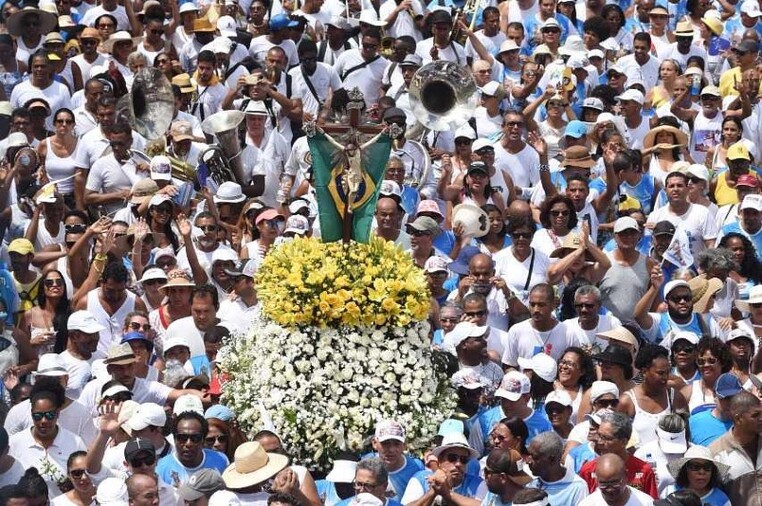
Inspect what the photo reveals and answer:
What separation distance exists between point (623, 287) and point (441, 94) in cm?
267

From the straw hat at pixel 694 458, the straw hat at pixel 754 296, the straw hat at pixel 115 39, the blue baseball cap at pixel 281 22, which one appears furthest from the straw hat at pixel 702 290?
the straw hat at pixel 115 39

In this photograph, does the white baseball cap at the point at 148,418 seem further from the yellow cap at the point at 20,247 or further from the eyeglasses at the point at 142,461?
the yellow cap at the point at 20,247

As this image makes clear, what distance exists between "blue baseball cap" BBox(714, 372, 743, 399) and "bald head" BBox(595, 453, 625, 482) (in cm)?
175

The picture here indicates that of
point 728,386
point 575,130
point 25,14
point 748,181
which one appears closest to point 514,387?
point 728,386

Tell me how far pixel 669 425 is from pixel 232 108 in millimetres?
8224

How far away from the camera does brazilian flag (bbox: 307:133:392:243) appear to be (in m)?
14.9

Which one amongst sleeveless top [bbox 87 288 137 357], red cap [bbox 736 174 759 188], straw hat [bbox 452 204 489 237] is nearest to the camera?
sleeveless top [bbox 87 288 137 357]

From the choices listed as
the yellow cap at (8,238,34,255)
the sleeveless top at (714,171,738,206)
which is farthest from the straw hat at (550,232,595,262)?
the yellow cap at (8,238,34,255)

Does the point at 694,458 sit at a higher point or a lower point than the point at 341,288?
lower

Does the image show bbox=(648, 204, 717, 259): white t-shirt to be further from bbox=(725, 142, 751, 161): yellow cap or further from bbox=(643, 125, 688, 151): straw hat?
bbox=(643, 125, 688, 151): straw hat

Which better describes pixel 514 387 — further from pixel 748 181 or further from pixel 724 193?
pixel 724 193

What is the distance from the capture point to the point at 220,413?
1499cm

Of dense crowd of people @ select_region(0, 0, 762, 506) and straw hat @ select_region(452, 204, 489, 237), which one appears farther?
straw hat @ select_region(452, 204, 489, 237)

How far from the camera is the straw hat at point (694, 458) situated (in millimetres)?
14188
